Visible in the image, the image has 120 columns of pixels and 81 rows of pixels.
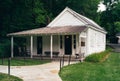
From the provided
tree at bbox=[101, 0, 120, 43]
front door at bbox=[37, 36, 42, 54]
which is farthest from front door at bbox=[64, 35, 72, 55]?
tree at bbox=[101, 0, 120, 43]

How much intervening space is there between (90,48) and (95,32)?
3.48m

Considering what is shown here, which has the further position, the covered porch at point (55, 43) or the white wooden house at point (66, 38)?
the white wooden house at point (66, 38)

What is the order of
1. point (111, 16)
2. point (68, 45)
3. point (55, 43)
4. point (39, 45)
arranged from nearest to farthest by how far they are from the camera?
1. point (68, 45)
2. point (55, 43)
3. point (39, 45)
4. point (111, 16)

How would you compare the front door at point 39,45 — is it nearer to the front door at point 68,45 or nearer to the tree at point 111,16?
the front door at point 68,45

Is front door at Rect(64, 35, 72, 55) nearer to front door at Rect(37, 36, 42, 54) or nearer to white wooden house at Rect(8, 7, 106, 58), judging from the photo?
white wooden house at Rect(8, 7, 106, 58)

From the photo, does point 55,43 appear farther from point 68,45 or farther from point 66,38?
point 68,45

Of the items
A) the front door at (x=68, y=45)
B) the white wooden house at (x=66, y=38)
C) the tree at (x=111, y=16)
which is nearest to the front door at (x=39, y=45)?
the white wooden house at (x=66, y=38)

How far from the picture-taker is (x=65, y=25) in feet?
103

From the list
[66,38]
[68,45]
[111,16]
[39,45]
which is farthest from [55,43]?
[111,16]

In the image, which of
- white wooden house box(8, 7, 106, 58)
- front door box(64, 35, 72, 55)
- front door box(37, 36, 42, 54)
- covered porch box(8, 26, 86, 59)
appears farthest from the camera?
front door box(37, 36, 42, 54)

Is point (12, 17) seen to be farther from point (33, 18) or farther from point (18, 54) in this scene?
point (18, 54)

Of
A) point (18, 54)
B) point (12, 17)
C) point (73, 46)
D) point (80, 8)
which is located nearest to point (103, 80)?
point (73, 46)

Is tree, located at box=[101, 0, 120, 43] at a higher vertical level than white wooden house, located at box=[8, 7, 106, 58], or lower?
higher

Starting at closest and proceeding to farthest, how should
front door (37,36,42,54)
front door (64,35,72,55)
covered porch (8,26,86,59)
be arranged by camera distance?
1. covered porch (8,26,86,59)
2. front door (64,35,72,55)
3. front door (37,36,42,54)
